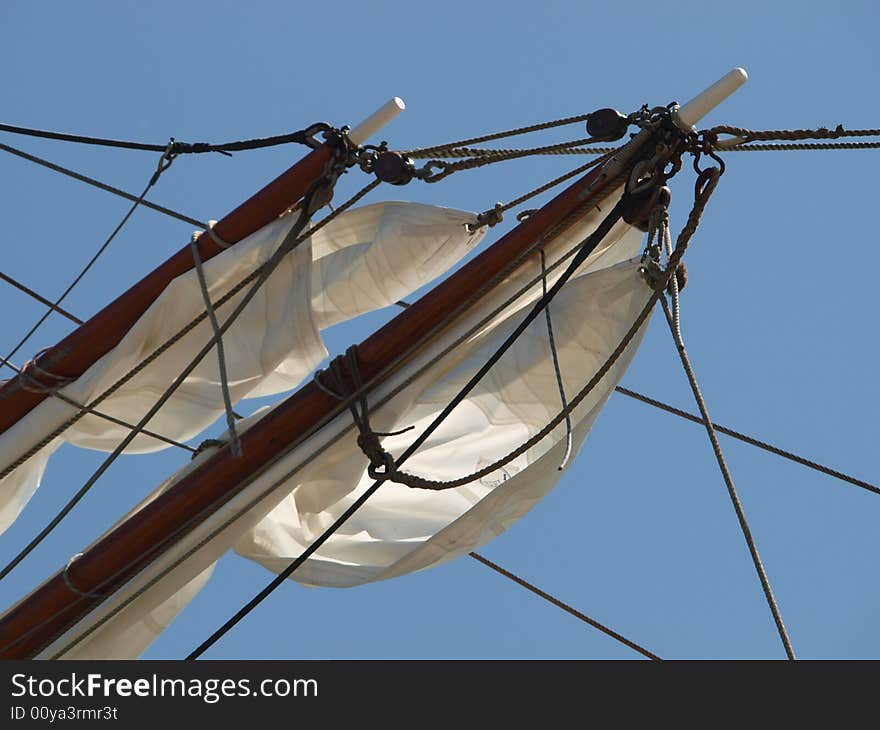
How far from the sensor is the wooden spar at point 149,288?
12867 mm

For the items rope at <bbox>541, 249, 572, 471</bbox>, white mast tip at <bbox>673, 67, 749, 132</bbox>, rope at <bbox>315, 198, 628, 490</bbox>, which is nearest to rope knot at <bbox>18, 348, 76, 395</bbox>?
rope at <bbox>315, 198, 628, 490</bbox>

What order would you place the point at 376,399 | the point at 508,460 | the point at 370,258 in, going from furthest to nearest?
the point at 370,258, the point at 376,399, the point at 508,460

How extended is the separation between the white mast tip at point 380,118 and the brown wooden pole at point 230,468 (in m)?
0.91

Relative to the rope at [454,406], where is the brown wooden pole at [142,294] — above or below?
above

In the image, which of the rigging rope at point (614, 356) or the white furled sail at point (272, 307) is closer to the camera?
the rigging rope at point (614, 356)

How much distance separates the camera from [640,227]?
11.7 metres

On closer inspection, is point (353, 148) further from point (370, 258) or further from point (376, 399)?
point (376, 399)

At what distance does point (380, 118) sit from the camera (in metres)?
12.5

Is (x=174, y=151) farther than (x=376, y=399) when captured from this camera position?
Yes

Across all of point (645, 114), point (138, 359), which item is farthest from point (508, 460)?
point (138, 359)

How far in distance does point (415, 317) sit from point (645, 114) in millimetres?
1578

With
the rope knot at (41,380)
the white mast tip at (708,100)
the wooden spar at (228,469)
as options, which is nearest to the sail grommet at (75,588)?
the wooden spar at (228,469)

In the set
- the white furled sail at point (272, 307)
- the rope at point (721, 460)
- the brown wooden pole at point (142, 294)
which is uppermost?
the brown wooden pole at point (142, 294)

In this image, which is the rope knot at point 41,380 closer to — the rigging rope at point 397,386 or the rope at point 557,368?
the rigging rope at point 397,386
